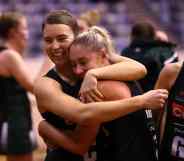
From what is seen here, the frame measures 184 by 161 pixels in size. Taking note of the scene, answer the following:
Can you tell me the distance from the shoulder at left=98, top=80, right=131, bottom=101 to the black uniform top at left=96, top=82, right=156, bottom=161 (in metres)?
0.07

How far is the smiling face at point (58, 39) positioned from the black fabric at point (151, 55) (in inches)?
63.0

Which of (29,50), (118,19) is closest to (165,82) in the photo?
(29,50)

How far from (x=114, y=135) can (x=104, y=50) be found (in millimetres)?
289

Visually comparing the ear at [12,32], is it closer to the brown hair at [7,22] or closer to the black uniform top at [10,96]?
the brown hair at [7,22]

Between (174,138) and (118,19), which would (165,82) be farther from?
(118,19)

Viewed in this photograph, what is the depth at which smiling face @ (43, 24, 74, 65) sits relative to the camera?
1989 mm

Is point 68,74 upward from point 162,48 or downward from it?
upward

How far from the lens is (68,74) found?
201 cm

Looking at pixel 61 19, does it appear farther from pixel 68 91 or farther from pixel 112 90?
pixel 112 90

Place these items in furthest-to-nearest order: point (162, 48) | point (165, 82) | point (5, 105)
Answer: point (162, 48), point (5, 105), point (165, 82)

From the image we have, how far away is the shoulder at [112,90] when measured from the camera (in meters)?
1.77

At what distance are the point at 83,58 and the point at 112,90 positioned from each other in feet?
0.48

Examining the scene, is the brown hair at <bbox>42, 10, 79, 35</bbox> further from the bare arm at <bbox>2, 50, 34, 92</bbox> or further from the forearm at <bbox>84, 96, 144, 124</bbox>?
the bare arm at <bbox>2, 50, 34, 92</bbox>

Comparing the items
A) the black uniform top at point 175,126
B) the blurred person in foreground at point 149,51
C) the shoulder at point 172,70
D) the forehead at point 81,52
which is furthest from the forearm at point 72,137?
the blurred person in foreground at point 149,51
